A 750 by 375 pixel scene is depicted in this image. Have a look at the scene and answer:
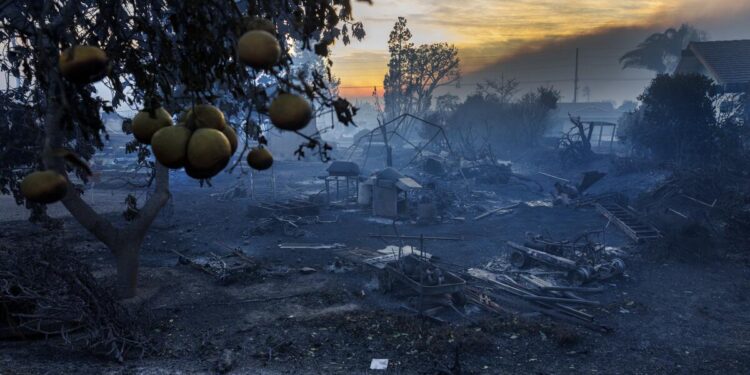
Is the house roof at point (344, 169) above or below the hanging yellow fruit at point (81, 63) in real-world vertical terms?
below

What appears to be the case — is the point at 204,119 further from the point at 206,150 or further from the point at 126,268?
the point at 126,268

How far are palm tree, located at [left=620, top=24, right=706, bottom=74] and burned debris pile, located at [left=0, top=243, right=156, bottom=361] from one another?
64.9 meters

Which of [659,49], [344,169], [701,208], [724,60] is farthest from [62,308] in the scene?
[659,49]

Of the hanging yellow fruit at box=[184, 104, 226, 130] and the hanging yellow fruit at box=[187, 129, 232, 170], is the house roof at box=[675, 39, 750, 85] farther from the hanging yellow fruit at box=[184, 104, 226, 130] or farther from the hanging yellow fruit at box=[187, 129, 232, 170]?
the hanging yellow fruit at box=[187, 129, 232, 170]

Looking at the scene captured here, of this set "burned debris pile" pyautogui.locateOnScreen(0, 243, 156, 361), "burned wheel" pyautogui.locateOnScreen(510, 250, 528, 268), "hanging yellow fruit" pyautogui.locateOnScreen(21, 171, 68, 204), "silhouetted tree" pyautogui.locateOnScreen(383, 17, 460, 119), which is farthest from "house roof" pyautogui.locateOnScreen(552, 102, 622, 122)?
"hanging yellow fruit" pyautogui.locateOnScreen(21, 171, 68, 204)

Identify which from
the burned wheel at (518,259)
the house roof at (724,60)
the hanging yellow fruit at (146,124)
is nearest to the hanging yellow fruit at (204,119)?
the hanging yellow fruit at (146,124)

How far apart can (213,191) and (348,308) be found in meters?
17.8

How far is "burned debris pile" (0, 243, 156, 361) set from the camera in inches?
284

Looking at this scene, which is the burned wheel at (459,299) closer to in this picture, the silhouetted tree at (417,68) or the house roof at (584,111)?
the silhouetted tree at (417,68)

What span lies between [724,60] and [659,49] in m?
35.1

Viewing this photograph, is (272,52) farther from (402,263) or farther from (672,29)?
(672,29)

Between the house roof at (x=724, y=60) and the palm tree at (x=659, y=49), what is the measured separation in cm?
3048

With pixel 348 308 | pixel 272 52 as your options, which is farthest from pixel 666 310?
pixel 272 52

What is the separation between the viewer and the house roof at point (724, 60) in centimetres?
2745
